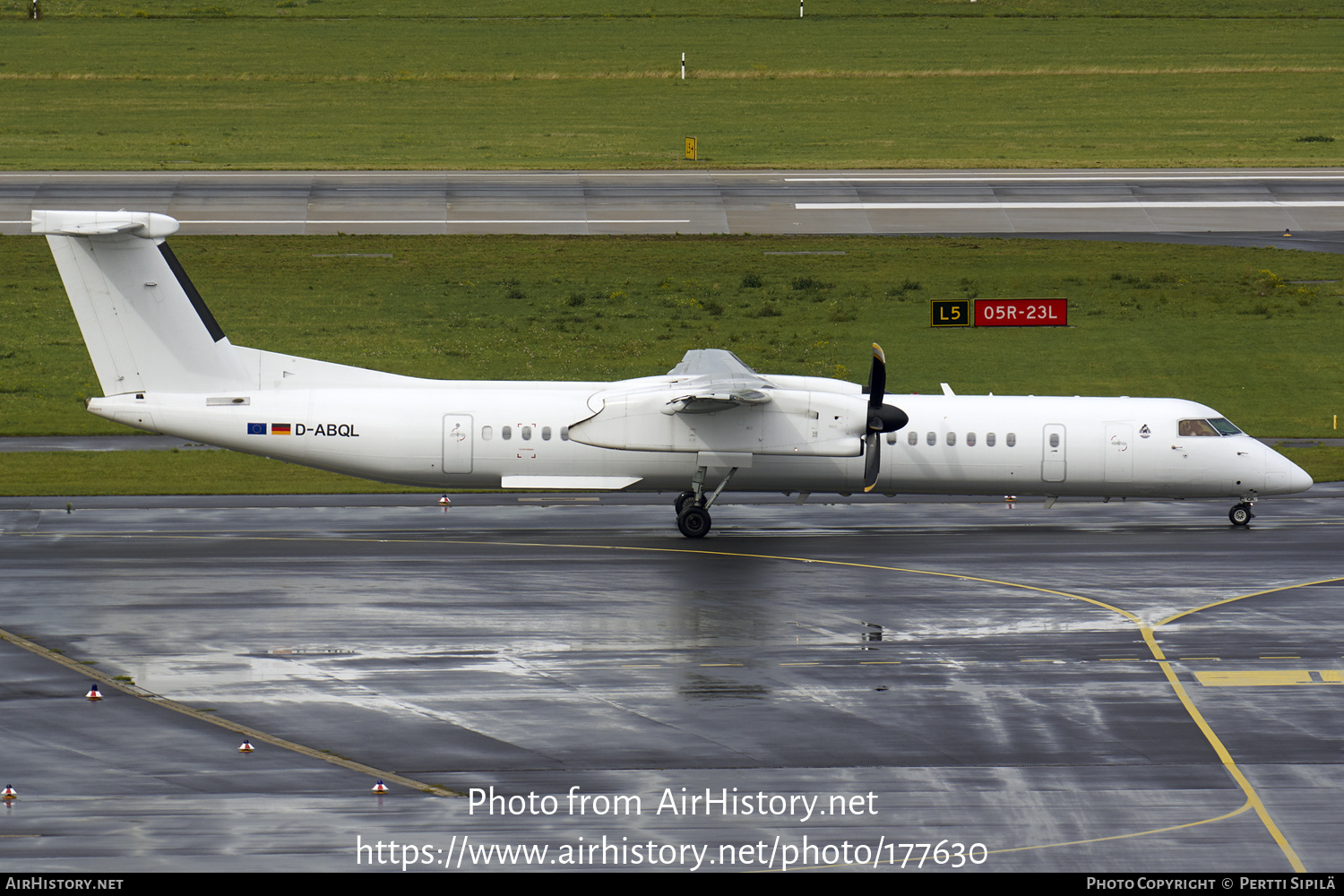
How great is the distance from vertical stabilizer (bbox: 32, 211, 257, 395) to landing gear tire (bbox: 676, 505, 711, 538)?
10.1m

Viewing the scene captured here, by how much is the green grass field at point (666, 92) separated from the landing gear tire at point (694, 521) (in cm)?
4926

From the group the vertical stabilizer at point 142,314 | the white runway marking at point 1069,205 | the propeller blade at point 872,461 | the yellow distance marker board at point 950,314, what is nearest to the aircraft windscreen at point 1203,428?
the propeller blade at point 872,461

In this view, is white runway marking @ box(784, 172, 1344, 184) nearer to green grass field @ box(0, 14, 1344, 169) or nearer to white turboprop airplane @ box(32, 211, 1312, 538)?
green grass field @ box(0, 14, 1344, 169)

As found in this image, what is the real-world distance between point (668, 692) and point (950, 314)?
3764cm

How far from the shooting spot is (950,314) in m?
56.2

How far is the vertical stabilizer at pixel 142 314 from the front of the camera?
30859 mm

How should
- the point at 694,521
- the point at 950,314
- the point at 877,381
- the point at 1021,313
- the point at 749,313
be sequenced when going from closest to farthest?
the point at 877,381 < the point at 694,521 < the point at 749,313 < the point at 950,314 < the point at 1021,313

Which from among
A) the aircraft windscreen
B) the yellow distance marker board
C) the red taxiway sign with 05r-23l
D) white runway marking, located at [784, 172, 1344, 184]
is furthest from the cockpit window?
white runway marking, located at [784, 172, 1344, 184]

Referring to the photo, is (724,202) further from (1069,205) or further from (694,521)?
(694,521)

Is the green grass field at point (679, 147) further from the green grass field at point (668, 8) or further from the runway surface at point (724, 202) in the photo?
the runway surface at point (724, 202)

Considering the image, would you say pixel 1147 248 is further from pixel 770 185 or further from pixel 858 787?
pixel 858 787

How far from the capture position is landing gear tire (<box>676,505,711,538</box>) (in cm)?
3167

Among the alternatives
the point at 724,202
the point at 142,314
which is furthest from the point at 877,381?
the point at 724,202
